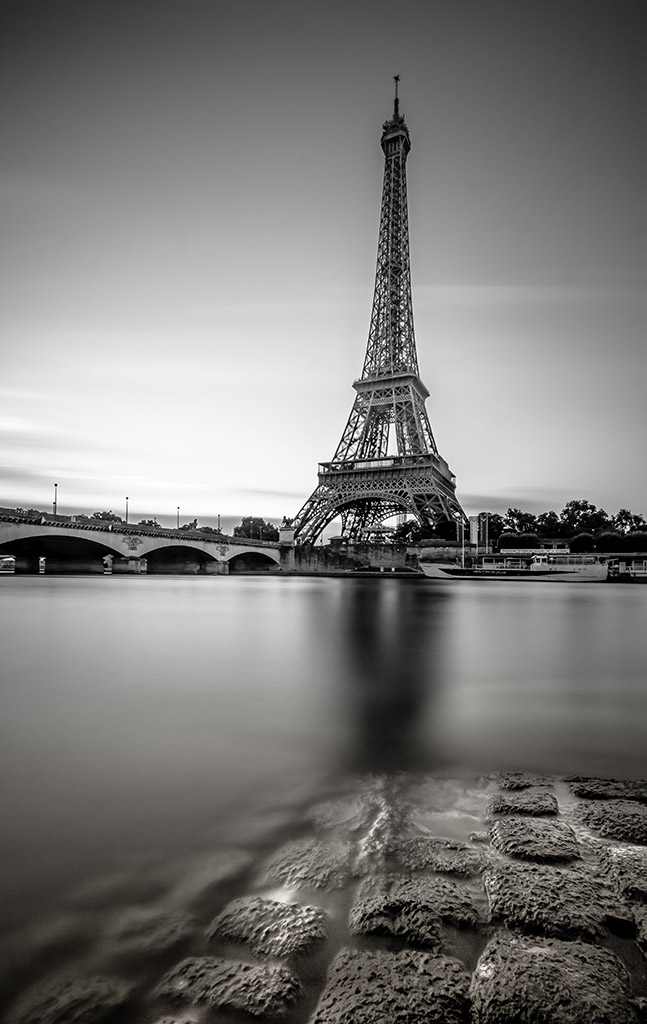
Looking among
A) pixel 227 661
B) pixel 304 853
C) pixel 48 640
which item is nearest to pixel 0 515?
pixel 48 640

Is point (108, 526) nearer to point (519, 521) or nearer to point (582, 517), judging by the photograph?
point (519, 521)

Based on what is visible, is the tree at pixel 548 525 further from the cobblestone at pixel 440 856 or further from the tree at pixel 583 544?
the cobblestone at pixel 440 856

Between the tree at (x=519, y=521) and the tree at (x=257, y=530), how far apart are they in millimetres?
49360

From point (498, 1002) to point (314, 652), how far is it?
31.4 feet

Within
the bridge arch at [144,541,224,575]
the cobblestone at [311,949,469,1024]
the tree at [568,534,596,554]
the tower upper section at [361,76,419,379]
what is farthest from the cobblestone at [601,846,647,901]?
the bridge arch at [144,541,224,575]

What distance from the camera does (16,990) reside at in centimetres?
198

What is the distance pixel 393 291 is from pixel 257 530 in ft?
225

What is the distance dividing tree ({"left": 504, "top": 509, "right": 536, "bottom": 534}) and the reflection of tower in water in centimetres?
7936

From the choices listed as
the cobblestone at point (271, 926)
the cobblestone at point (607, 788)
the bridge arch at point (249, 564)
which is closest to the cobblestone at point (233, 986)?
the cobblestone at point (271, 926)

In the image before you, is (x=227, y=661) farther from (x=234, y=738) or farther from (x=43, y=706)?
(x=234, y=738)

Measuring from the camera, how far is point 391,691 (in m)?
7.60

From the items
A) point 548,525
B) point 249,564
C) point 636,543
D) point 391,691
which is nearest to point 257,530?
point 249,564

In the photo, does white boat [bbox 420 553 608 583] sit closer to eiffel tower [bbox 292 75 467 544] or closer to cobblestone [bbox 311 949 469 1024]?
eiffel tower [bbox 292 75 467 544]

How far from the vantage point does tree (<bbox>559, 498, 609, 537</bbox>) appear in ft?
308
